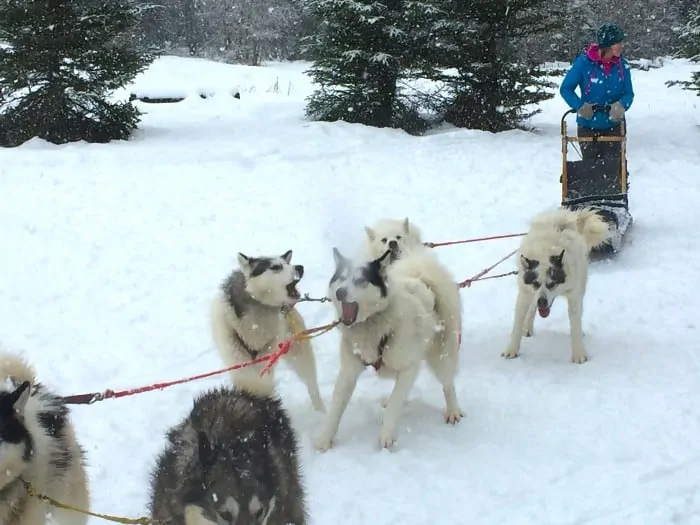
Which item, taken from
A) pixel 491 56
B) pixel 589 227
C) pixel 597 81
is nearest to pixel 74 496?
pixel 589 227

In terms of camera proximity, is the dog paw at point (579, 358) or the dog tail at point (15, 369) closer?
the dog tail at point (15, 369)

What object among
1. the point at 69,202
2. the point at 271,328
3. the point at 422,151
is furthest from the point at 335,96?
the point at 271,328

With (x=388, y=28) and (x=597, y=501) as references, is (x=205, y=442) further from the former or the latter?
(x=388, y=28)

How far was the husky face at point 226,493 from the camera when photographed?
235 cm

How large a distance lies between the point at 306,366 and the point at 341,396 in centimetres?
46

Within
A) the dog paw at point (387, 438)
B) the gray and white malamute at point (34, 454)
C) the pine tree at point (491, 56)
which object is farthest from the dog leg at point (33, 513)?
the pine tree at point (491, 56)

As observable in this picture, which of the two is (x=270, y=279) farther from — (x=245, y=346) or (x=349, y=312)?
(x=349, y=312)

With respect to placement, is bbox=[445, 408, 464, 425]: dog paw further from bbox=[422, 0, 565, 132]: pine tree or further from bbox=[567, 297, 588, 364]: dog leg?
bbox=[422, 0, 565, 132]: pine tree

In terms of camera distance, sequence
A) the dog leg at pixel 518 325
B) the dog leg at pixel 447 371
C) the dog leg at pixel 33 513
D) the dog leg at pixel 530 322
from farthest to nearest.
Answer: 1. the dog leg at pixel 530 322
2. the dog leg at pixel 518 325
3. the dog leg at pixel 447 371
4. the dog leg at pixel 33 513

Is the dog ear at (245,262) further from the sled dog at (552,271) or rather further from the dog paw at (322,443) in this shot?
the sled dog at (552,271)

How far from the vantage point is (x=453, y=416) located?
440 cm

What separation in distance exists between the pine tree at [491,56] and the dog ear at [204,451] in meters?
12.0

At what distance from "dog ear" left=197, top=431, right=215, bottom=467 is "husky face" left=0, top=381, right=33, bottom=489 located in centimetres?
66

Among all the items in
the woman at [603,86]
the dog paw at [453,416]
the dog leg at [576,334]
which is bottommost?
the dog paw at [453,416]
